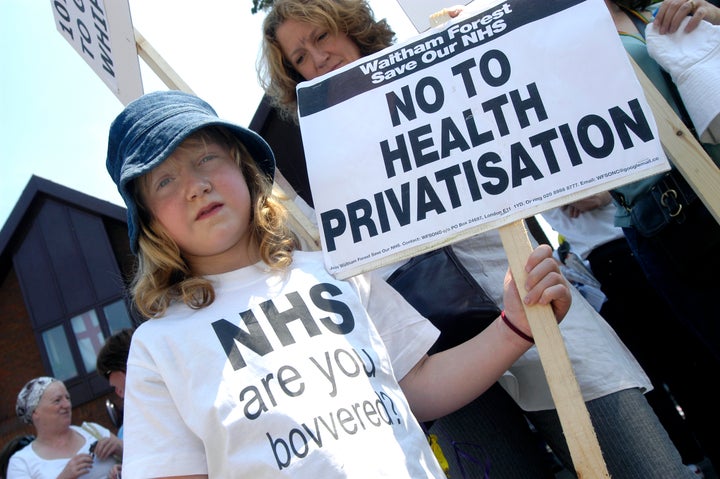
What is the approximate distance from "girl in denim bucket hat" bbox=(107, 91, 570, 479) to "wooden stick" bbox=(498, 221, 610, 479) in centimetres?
3

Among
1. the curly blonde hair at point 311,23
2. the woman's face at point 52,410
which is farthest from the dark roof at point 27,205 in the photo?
the curly blonde hair at point 311,23

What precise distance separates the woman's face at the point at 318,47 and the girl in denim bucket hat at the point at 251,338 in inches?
25.5

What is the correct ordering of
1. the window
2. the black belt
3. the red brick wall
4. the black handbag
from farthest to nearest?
the red brick wall
the window
the black belt
the black handbag

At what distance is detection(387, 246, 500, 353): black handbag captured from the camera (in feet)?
5.84

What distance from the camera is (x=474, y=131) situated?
5.25 feet

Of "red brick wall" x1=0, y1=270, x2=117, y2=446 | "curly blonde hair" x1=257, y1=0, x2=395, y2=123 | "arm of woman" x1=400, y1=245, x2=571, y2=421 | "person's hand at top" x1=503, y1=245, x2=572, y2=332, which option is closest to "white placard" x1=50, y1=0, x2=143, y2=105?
"curly blonde hair" x1=257, y1=0, x2=395, y2=123

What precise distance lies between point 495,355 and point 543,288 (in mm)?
225

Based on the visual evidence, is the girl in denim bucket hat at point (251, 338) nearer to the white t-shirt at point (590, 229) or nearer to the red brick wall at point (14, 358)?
the white t-shirt at point (590, 229)

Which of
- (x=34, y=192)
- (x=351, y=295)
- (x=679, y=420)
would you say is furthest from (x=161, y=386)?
(x=34, y=192)

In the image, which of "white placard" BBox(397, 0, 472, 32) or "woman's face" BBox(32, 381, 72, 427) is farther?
"woman's face" BBox(32, 381, 72, 427)

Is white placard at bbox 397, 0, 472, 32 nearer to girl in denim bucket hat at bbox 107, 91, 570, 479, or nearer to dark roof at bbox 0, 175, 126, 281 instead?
girl in denim bucket hat at bbox 107, 91, 570, 479

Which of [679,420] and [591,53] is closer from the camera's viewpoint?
[591,53]

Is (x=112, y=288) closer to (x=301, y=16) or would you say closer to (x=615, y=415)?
(x=301, y=16)

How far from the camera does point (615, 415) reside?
1618 millimetres
